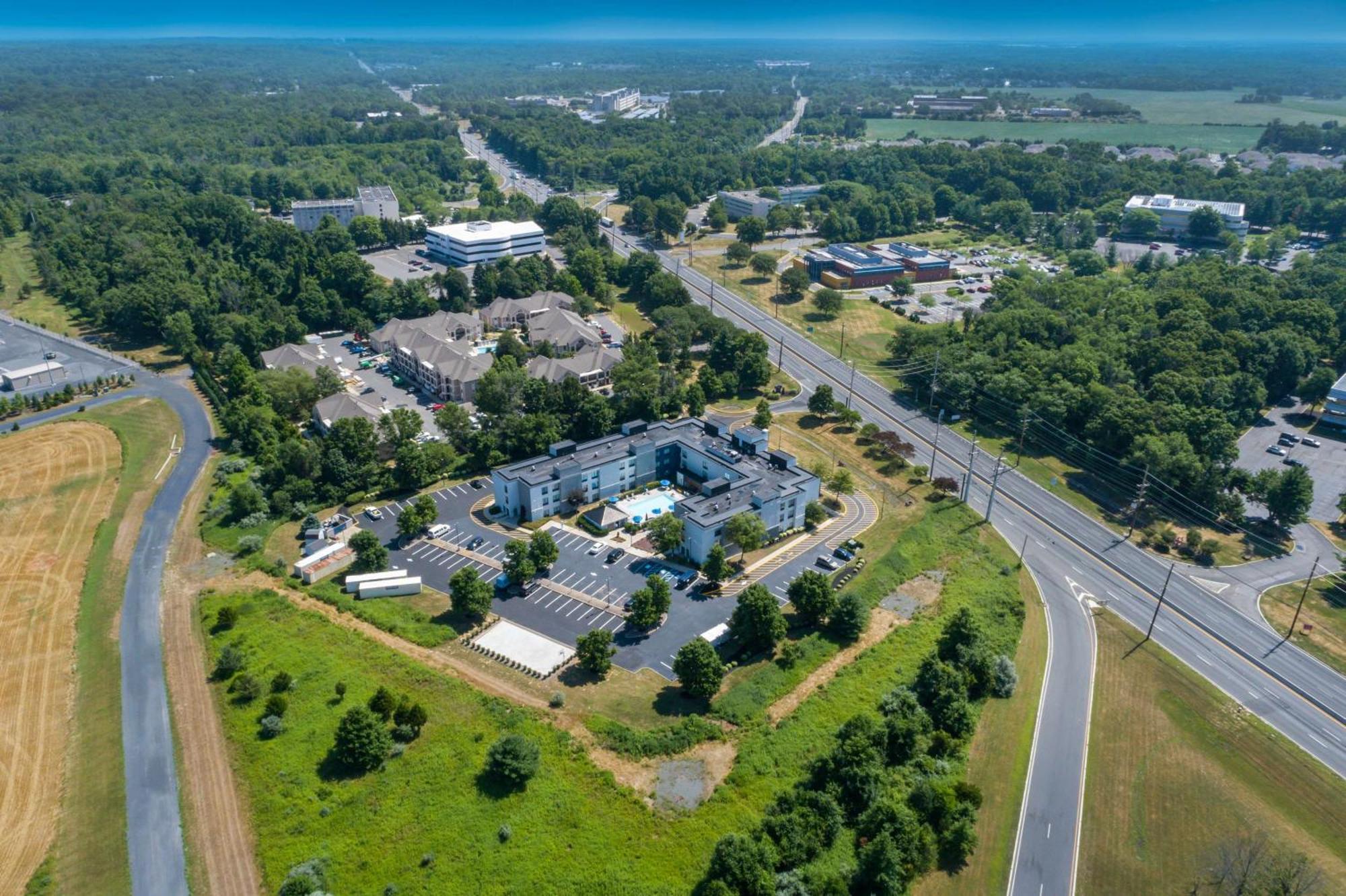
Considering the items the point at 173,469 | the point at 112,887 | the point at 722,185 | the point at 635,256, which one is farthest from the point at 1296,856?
the point at 722,185

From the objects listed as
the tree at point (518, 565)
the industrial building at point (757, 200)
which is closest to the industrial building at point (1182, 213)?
the industrial building at point (757, 200)

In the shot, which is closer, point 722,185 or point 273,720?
point 273,720

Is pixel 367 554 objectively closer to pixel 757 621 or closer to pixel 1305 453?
pixel 757 621

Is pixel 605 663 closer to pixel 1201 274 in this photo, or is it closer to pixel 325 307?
pixel 325 307

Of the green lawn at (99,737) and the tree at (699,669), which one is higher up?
the tree at (699,669)

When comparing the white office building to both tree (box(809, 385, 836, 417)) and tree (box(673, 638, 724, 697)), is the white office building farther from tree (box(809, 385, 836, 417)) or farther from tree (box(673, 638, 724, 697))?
tree (box(673, 638, 724, 697))

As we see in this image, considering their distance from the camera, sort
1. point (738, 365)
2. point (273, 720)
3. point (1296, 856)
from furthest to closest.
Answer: point (738, 365)
point (273, 720)
point (1296, 856)

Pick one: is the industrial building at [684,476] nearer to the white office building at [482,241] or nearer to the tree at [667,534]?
the tree at [667,534]

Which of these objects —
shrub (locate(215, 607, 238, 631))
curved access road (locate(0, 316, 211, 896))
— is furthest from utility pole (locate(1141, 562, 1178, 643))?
shrub (locate(215, 607, 238, 631))
